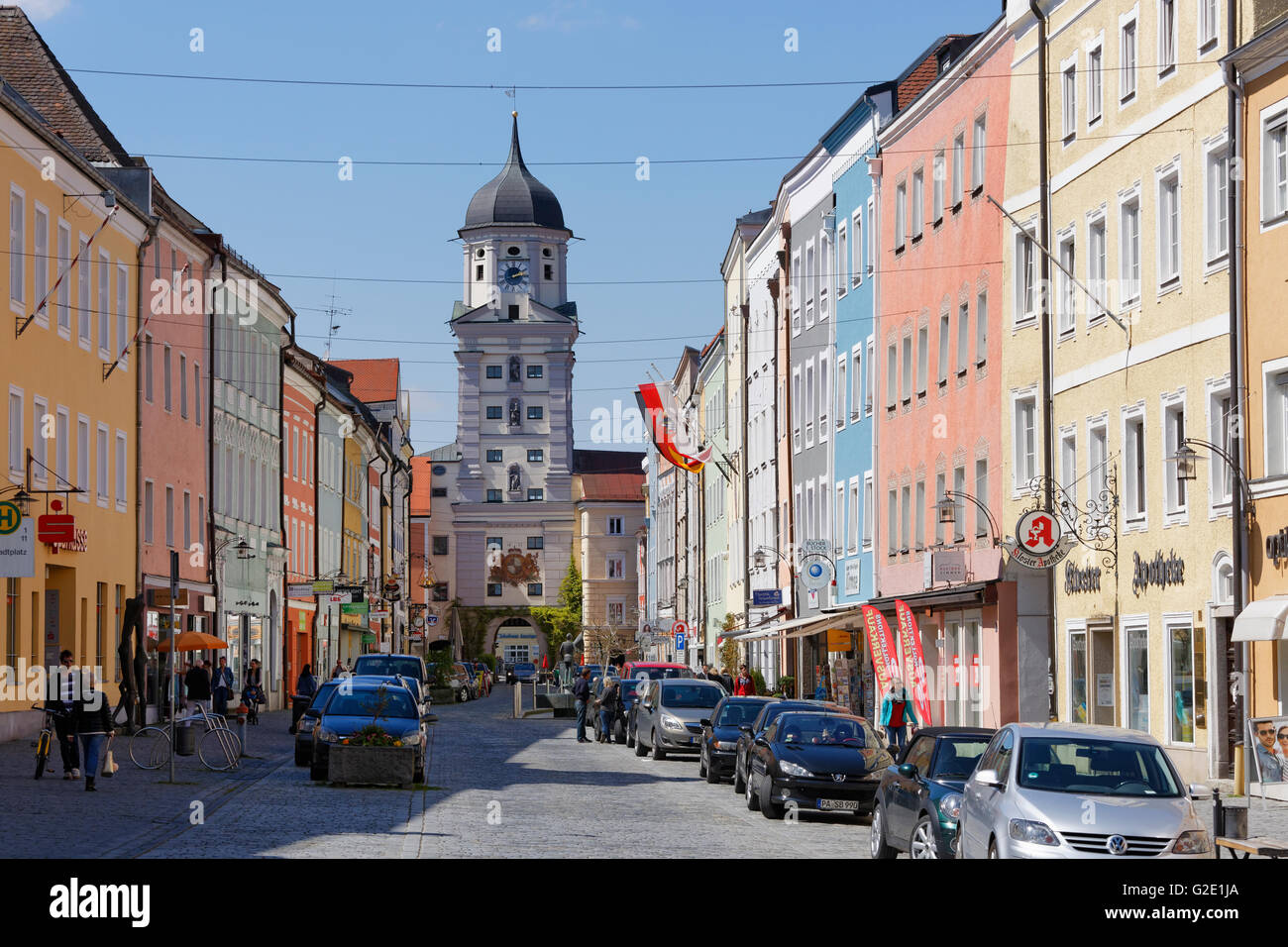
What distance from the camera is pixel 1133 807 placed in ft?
49.1

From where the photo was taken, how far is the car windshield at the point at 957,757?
1811 cm

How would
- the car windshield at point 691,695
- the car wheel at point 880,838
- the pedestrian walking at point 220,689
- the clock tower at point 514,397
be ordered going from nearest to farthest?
the car wheel at point 880,838, the car windshield at point 691,695, the pedestrian walking at point 220,689, the clock tower at point 514,397

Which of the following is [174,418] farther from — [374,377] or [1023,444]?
[374,377]

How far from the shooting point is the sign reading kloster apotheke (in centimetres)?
3042

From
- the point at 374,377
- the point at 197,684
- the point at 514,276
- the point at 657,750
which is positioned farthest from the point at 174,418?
the point at 514,276

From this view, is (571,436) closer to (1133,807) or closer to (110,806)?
(110,806)

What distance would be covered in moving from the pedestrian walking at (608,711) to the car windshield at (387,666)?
14.4 ft

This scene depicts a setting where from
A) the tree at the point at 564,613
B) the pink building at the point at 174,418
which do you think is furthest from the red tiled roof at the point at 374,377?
the pink building at the point at 174,418

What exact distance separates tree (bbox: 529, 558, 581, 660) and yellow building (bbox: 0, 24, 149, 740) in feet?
320

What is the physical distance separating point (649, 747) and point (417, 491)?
111m

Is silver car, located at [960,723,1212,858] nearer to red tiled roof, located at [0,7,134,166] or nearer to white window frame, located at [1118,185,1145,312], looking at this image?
white window frame, located at [1118,185,1145,312]

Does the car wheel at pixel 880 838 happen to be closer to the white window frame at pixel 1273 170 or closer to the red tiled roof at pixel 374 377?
→ the white window frame at pixel 1273 170

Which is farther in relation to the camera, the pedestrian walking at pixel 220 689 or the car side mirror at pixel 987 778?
the pedestrian walking at pixel 220 689
